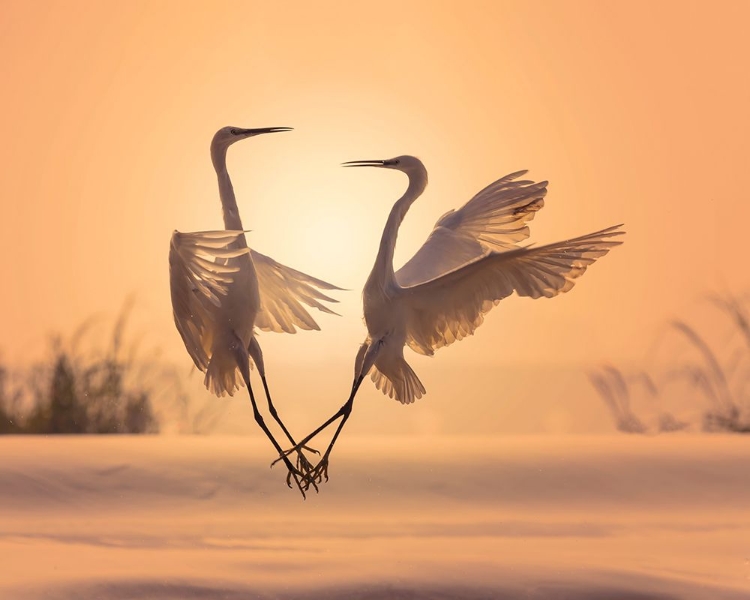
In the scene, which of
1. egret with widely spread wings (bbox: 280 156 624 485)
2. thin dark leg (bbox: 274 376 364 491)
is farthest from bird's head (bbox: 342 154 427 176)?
thin dark leg (bbox: 274 376 364 491)

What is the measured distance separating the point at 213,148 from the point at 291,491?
14.2 ft

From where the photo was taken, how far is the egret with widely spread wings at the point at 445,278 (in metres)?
9.03

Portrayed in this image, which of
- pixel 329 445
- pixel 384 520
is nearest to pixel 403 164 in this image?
pixel 329 445

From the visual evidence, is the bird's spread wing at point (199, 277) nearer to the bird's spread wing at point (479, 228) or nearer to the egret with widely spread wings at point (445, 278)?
the egret with widely spread wings at point (445, 278)

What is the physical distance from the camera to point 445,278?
30.2 ft

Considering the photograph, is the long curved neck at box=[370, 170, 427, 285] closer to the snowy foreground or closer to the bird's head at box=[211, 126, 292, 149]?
the bird's head at box=[211, 126, 292, 149]

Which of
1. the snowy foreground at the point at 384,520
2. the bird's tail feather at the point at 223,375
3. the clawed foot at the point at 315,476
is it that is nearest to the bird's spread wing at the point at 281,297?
the bird's tail feather at the point at 223,375

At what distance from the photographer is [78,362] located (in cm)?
1455

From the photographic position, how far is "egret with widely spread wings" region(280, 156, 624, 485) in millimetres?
9031

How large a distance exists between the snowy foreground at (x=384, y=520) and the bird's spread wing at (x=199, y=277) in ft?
6.26

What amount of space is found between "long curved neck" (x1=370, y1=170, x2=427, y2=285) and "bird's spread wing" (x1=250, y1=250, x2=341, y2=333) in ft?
3.13

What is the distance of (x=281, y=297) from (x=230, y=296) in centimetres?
111

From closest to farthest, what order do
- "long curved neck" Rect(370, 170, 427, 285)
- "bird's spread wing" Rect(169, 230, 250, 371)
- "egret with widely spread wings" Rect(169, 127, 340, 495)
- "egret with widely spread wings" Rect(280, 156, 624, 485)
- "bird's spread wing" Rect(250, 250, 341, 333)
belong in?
"bird's spread wing" Rect(169, 230, 250, 371), "egret with widely spread wings" Rect(169, 127, 340, 495), "egret with widely spread wings" Rect(280, 156, 624, 485), "long curved neck" Rect(370, 170, 427, 285), "bird's spread wing" Rect(250, 250, 341, 333)

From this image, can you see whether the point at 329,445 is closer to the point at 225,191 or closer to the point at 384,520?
the point at 225,191
